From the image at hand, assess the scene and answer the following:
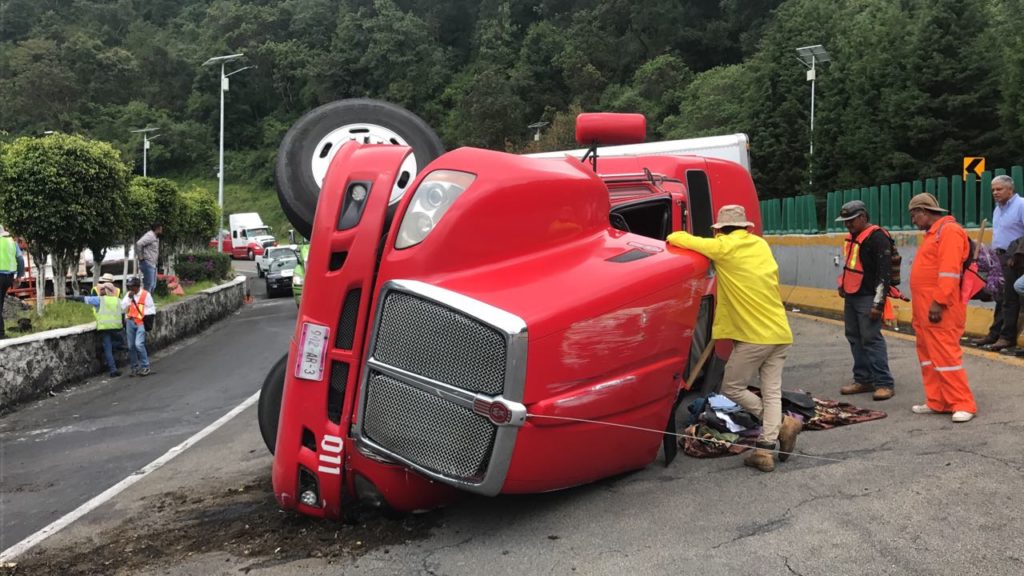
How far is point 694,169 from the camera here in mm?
7707

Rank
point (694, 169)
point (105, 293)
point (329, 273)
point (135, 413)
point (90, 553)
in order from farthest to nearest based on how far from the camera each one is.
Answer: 1. point (105, 293)
2. point (135, 413)
3. point (694, 169)
4. point (90, 553)
5. point (329, 273)

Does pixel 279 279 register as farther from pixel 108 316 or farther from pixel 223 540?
pixel 223 540

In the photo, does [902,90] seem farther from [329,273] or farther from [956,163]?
[329,273]

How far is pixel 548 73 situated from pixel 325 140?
71815mm

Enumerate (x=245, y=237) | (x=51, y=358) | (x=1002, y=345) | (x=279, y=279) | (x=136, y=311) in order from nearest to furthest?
1. (x=1002, y=345)
2. (x=51, y=358)
3. (x=136, y=311)
4. (x=279, y=279)
5. (x=245, y=237)

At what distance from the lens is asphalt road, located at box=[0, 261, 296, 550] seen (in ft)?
19.4

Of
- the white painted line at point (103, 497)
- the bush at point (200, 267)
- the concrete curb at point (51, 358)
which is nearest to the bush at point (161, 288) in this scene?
the concrete curb at point (51, 358)

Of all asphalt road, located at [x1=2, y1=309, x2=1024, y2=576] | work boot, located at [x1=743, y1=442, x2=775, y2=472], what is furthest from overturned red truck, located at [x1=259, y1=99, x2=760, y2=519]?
work boot, located at [x1=743, y1=442, x2=775, y2=472]

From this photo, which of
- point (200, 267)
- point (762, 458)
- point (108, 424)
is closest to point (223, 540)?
point (762, 458)

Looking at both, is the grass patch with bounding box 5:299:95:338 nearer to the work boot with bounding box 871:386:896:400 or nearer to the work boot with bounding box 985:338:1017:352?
the work boot with bounding box 871:386:896:400

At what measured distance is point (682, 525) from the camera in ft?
13.4

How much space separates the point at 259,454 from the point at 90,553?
2039 millimetres

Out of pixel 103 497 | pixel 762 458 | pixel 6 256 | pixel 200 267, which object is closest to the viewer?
pixel 762 458

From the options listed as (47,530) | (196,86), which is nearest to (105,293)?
(47,530)
